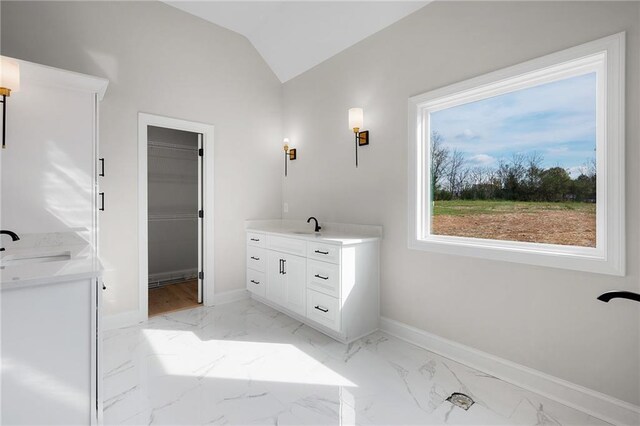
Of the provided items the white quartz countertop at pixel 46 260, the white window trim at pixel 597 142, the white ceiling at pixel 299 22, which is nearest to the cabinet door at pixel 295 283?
the white window trim at pixel 597 142

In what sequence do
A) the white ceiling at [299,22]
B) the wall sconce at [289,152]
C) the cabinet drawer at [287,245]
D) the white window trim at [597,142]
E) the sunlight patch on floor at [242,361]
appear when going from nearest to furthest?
1. the white window trim at [597,142]
2. the sunlight patch on floor at [242,361]
3. the white ceiling at [299,22]
4. the cabinet drawer at [287,245]
5. the wall sconce at [289,152]

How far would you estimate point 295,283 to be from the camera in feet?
10.2

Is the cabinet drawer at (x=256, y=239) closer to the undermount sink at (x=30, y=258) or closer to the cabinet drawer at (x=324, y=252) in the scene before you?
the cabinet drawer at (x=324, y=252)

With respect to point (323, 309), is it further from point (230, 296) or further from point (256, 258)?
point (230, 296)

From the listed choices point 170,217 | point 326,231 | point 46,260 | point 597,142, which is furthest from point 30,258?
point 597,142

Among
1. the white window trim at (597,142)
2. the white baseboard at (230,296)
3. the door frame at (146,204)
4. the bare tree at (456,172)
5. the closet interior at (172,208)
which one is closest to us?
the white window trim at (597,142)

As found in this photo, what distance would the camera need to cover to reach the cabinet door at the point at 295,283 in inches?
119

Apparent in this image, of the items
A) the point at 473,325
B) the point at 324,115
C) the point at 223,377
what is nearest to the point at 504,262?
the point at 473,325

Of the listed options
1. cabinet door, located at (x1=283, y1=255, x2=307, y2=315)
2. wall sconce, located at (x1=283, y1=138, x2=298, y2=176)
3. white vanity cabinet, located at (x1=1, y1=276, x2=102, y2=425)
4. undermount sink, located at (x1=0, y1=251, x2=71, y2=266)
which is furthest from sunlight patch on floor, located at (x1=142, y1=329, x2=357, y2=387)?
wall sconce, located at (x1=283, y1=138, x2=298, y2=176)

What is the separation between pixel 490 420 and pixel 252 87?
405 centimetres

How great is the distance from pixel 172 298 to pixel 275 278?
→ 1528 mm

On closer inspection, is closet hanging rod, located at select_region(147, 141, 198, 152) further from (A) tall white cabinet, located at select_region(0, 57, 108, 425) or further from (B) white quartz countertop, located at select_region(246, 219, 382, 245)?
(A) tall white cabinet, located at select_region(0, 57, 108, 425)

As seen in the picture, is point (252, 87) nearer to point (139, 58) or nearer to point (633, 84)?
point (139, 58)

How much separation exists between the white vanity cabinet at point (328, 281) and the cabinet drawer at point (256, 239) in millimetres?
177
